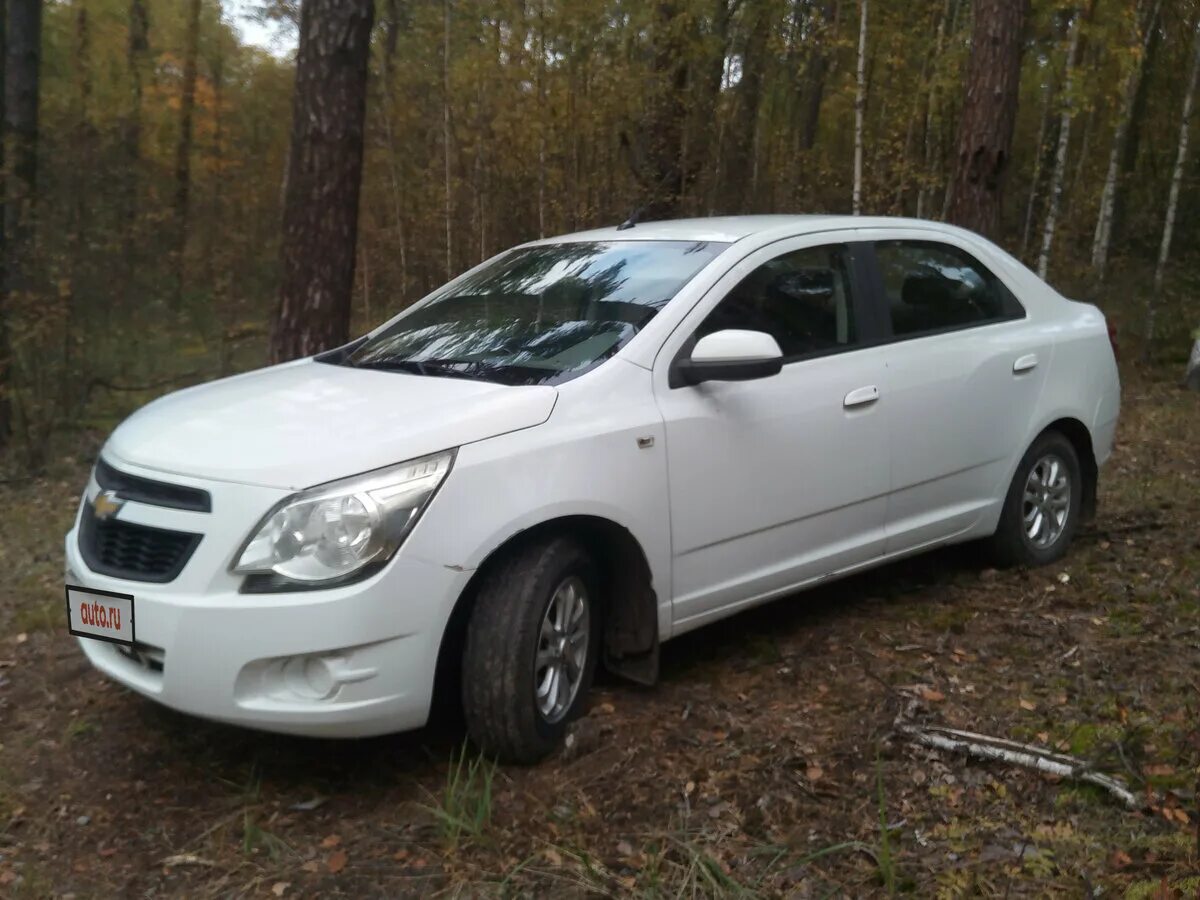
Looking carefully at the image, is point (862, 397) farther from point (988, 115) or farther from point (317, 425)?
point (988, 115)

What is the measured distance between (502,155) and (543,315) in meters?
8.55

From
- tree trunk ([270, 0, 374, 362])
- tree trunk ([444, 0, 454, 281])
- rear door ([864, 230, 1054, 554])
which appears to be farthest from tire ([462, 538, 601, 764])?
tree trunk ([444, 0, 454, 281])

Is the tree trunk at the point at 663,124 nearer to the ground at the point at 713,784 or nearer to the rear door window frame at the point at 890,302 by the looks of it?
the rear door window frame at the point at 890,302

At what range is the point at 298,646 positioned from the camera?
2895 millimetres

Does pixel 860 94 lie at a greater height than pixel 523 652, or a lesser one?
greater

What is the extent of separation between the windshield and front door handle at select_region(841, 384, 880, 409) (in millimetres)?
755

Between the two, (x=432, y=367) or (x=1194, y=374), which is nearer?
(x=432, y=367)

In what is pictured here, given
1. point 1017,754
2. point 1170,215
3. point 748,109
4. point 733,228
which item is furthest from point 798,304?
point 1170,215

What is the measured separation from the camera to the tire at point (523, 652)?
10.3 ft

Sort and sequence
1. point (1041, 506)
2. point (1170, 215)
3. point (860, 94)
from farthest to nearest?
point (1170, 215), point (860, 94), point (1041, 506)

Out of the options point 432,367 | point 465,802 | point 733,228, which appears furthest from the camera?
point 733,228

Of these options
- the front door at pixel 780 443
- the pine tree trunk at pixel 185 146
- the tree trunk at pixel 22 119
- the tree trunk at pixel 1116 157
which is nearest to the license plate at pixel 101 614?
A: the front door at pixel 780 443

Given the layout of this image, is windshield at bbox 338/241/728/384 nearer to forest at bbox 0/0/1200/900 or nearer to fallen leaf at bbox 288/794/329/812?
forest at bbox 0/0/1200/900

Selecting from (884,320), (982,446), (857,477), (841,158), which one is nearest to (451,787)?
(857,477)
